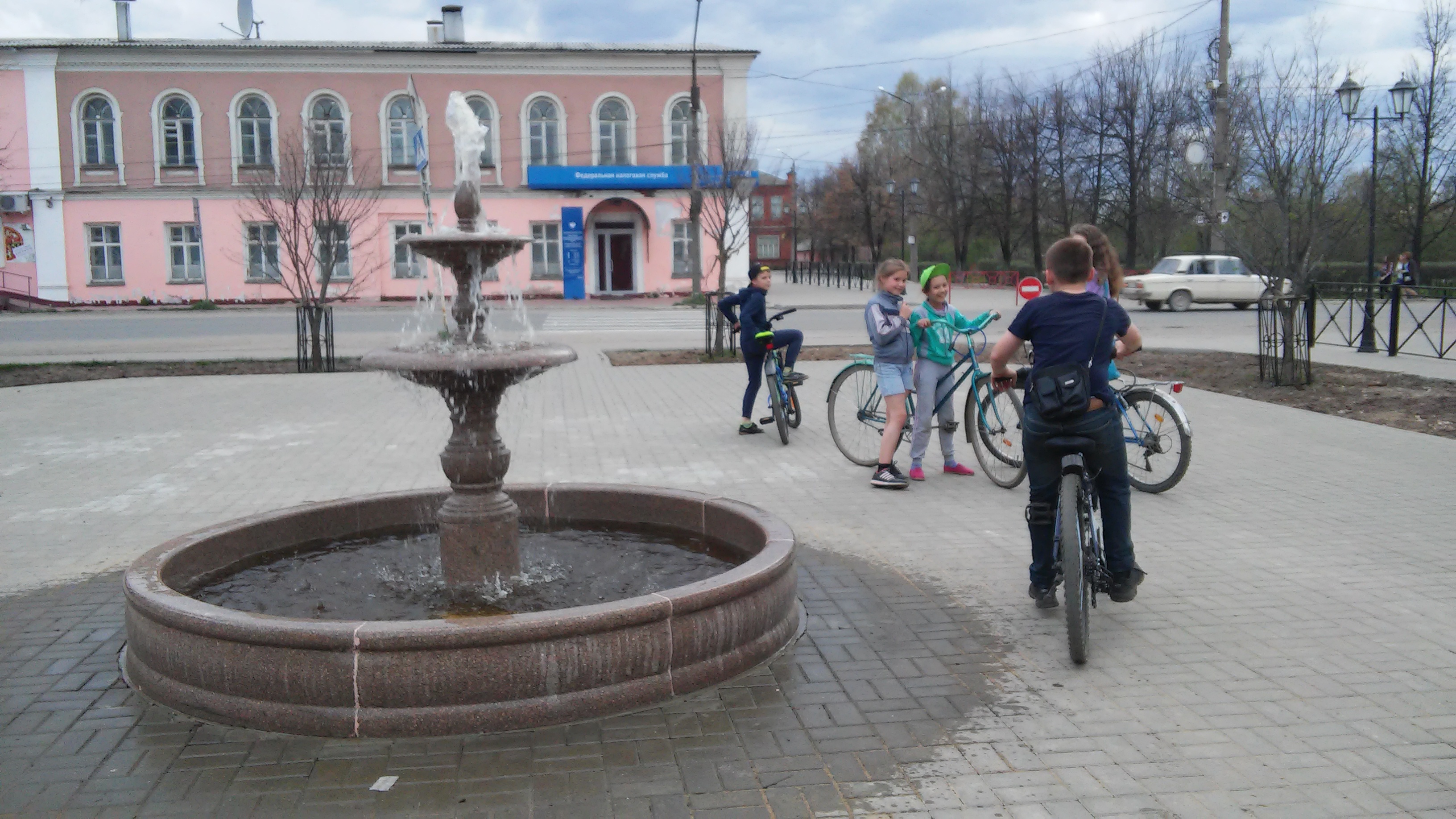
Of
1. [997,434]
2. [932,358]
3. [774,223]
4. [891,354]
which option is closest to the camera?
[891,354]

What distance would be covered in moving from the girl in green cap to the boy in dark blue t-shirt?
3.15 metres

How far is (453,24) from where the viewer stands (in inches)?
1556

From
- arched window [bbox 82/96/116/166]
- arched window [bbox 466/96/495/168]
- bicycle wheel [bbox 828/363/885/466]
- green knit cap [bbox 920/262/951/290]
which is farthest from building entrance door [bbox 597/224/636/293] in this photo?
green knit cap [bbox 920/262/951/290]

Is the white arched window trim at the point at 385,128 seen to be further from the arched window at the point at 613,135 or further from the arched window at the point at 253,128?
the arched window at the point at 613,135

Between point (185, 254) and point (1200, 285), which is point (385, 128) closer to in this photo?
point (185, 254)

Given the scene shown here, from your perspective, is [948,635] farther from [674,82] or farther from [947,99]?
[947,99]

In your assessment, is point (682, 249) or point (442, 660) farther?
point (682, 249)

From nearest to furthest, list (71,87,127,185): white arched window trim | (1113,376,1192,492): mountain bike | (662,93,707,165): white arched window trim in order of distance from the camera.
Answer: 1. (1113,376,1192,492): mountain bike
2. (71,87,127,185): white arched window trim
3. (662,93,707,165): white arched window trim

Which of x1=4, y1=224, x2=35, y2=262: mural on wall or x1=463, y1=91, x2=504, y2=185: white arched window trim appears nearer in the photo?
x1=4, y1=224, x2=35, y2=262: mural on wall

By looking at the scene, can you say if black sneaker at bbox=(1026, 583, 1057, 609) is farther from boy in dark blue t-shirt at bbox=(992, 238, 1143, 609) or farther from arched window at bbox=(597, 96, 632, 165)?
arched window at bbox=(597, 96, 632, 165)

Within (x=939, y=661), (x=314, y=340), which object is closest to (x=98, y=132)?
(x=314, y=340)

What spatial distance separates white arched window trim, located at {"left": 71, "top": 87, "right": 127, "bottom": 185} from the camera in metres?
37.3

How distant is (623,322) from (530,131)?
12.5 metres

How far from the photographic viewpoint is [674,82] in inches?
1554
